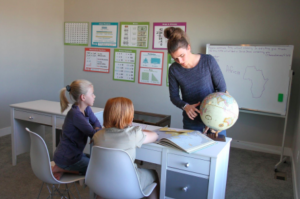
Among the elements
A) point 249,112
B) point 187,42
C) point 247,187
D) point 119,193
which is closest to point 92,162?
point 119,193

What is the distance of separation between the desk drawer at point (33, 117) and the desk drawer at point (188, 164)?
1731 mm

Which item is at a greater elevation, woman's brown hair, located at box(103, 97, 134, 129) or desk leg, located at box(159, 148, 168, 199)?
woman's brown hair, located at box(103, 97, 134, 129)

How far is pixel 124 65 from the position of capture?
15.7 feet

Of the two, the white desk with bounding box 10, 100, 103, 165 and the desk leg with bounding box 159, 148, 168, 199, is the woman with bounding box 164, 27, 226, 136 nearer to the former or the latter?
the desk leg with bounding box 159, 148, 168, 199

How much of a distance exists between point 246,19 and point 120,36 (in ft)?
7.16

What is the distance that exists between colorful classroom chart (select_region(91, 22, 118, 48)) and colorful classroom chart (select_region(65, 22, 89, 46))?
0.16 m

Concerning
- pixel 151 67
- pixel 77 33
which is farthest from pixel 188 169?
pixel 77 33

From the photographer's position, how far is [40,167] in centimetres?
170

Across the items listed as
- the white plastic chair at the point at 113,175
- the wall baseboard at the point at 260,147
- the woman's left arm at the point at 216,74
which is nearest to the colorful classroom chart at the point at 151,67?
the wall baseboard at the point at 260,147

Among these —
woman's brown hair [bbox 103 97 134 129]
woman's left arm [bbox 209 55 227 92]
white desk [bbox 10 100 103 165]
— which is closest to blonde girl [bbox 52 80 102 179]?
woman's brown hair [bbox 103 97 134 129]

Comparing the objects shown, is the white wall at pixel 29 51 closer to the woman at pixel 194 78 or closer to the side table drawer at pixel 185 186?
the woman at pixel 194 78

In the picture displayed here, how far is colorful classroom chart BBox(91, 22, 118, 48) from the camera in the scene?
477 cm

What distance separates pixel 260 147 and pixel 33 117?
3225mm

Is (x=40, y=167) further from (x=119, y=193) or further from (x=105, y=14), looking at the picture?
(x=105, y=14)
